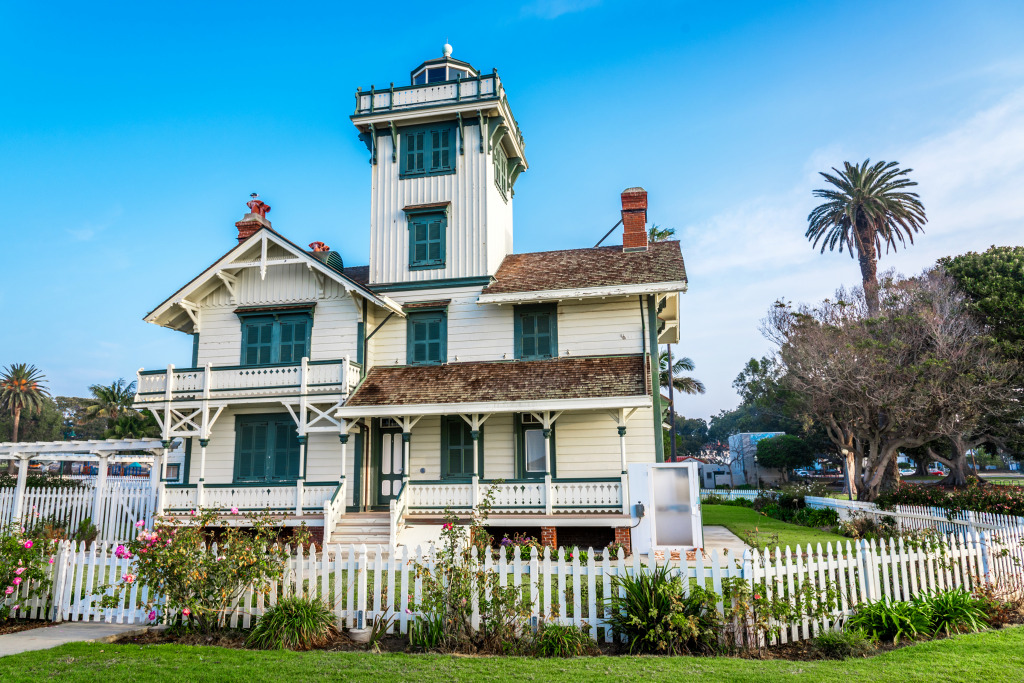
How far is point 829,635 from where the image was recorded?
7.93 m

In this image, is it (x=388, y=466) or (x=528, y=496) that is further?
(x=388, y=466)

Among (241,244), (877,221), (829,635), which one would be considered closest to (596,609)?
(829,635)

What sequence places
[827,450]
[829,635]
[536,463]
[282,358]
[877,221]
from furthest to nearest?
[827,450]
[877,221]
[282,358]
[536,463]
[829,635]

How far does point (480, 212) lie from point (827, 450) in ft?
131

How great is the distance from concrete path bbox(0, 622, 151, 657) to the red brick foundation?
10.1 metres

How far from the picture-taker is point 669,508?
15438 mm

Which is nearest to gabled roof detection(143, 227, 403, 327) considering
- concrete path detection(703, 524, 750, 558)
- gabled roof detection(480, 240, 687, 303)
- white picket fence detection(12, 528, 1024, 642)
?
gabled roof detection(480, 240, 687, 303)

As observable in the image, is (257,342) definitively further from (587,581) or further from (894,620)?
(894,620)

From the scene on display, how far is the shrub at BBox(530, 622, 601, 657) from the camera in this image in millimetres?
7848

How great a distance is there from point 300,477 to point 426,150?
422 inches

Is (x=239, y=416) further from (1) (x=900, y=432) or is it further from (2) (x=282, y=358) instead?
(1) (x=900, y=432)

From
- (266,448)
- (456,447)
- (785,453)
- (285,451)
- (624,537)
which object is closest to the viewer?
(624,537)

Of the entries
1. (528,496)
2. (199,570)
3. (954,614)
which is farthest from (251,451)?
(954,614)

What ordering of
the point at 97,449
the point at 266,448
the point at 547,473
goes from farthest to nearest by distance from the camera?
the point at 97,449 → the point at 266,448 → the point at 547,473
